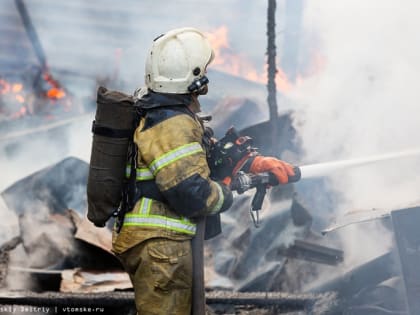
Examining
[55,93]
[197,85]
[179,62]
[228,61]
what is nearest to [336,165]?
[197,85]

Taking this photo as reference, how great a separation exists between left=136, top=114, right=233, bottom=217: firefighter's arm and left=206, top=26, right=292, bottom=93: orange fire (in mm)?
8133

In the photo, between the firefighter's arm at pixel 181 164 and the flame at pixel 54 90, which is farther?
the flame at pixel 54 90

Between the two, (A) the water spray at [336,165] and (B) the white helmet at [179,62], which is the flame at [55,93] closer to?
(A) the water spray at [336,165]

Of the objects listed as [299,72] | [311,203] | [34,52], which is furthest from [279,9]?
[311,203]

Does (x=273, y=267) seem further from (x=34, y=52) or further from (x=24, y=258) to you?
(x=34, y=52)

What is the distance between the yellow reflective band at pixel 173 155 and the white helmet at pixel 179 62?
0.36m

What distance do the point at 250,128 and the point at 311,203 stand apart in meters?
1.36

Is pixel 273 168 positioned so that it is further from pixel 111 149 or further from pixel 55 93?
pixel 55 93

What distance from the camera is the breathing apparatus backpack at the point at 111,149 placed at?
367 cm

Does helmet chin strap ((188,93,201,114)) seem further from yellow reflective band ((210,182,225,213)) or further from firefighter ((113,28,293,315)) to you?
yellow reflective band ((210,182,225,213))

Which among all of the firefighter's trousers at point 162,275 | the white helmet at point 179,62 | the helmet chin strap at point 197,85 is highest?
the white helmet at point 179,62

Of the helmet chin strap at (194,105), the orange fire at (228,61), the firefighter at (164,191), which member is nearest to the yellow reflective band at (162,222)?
the firefighter at (164,191)

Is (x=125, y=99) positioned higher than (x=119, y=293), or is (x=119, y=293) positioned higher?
(x=125, y=99)

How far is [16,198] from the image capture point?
23.6ft
